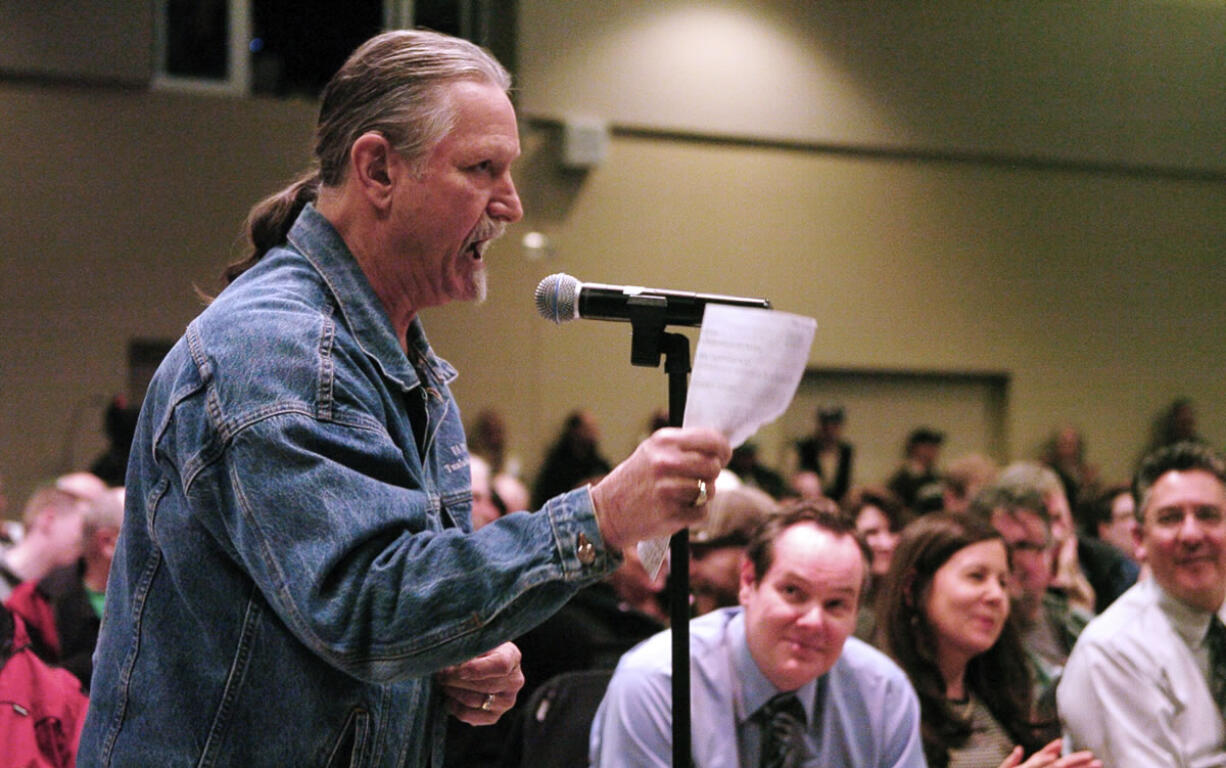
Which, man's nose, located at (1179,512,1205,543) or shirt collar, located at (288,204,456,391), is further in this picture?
man's nose, located at (1179,512,1205,543)

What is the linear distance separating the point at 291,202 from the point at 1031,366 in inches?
364

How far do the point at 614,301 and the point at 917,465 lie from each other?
8149 millimetres

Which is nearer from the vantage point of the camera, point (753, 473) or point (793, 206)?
point (753, 473)

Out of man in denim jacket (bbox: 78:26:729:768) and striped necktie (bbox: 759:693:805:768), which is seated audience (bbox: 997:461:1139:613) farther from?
man in denim jacket (bbox: 78:26:729:768)

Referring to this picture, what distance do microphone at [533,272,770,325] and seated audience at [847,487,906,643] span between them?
194 centimetres

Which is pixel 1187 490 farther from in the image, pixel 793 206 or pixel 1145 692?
pixel 793 206

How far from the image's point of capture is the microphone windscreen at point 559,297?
136 cm

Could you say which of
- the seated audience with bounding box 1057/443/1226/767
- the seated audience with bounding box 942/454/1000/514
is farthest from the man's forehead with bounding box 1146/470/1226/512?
the seated audience with bounding box 942/454/1000/514

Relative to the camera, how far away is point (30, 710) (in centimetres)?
225

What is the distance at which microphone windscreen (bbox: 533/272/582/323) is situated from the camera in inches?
53.5

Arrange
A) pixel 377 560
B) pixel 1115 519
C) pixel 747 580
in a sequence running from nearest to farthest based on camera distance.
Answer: pixel 377 560 < pixel 747 580 < pixel 1115 519

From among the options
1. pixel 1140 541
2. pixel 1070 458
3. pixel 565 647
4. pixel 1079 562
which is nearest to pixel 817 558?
pixel 1140 541

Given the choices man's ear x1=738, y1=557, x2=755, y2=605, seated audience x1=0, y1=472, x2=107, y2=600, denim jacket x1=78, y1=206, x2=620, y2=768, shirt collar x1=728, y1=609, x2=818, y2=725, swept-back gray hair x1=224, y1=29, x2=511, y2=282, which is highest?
swept-back gray hair x1=224, y1=29, x2=511, y2=282

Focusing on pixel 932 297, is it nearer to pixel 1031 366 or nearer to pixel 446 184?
pixel 1031 366
